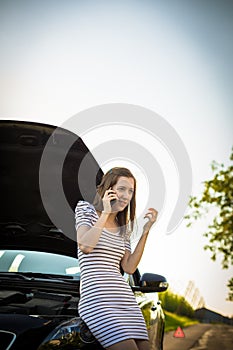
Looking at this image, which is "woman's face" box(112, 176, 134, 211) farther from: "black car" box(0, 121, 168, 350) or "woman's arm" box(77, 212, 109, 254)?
"black car" box(0, 121, 168, 350)

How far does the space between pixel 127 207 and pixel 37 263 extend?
1.00m

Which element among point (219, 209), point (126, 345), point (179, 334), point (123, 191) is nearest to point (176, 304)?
point (179, 334)

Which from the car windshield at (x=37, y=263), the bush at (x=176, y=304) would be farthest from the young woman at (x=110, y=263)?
the bush at (x=176, y=304)

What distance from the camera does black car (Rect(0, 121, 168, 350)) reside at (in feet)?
10.6

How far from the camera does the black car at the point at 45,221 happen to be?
10.6 feet

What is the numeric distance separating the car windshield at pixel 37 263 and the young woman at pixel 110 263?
0.76 m

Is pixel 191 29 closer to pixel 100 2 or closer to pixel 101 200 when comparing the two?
pixel 100 2

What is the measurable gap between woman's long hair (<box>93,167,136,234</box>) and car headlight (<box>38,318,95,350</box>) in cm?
51

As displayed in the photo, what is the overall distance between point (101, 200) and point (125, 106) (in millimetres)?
1425

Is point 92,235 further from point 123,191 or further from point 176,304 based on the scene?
point 176,304

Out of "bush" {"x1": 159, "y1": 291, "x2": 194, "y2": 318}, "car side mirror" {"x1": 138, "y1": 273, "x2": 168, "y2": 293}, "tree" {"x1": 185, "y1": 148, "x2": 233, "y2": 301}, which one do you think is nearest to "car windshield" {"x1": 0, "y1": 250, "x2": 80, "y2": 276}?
"car side mirror" {"x1": 138, "y1": 273, "x2": 168, "y2": 293}

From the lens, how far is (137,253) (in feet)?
9.53

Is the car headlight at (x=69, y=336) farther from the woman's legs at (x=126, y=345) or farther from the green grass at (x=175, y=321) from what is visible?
the green grass at (x=175, y=321)

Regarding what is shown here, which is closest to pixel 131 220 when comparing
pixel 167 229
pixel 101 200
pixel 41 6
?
pixel 101 200
